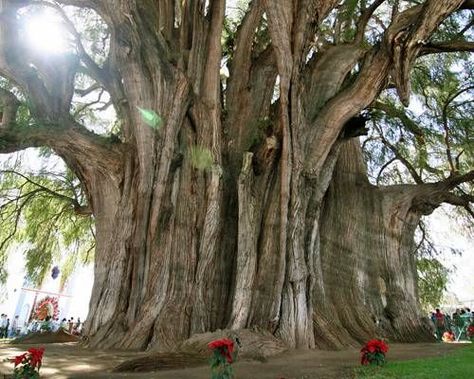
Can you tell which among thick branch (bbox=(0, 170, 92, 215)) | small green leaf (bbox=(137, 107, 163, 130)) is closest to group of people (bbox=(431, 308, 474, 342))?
thick branch (bbox=(0, 170, 92, 215))

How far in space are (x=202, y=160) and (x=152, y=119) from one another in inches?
36.7

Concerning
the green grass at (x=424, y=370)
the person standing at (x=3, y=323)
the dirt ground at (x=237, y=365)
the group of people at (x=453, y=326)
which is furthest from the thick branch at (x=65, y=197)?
the group of people at (x=453, y=326)

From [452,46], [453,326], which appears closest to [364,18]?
[452,46]

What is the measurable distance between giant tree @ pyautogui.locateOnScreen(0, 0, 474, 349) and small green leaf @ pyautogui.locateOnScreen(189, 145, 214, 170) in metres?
0.02

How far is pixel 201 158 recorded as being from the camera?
265 inches

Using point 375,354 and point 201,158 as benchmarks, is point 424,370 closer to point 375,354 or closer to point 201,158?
point 375,354

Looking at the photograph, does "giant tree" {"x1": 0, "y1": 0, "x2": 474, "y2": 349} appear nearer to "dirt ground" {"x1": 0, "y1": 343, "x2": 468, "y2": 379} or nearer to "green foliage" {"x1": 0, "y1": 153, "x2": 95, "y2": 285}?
"dirt ground" {"x1": 0, "y1": 343, "x2": 468, "y2": 379}

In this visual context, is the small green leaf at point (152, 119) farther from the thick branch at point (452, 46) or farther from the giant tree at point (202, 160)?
the thick branch at point (452, 46)

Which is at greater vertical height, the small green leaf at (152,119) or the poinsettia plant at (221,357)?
the small green leaf at (152,119)

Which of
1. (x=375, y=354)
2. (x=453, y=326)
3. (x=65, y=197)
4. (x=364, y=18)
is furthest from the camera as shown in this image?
(x=453, y=326)

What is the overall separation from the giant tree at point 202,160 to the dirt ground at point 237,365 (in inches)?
22.1

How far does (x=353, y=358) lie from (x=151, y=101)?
4401mm

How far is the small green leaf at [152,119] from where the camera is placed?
667cm

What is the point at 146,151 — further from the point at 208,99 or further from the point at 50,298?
the point at 50,298
